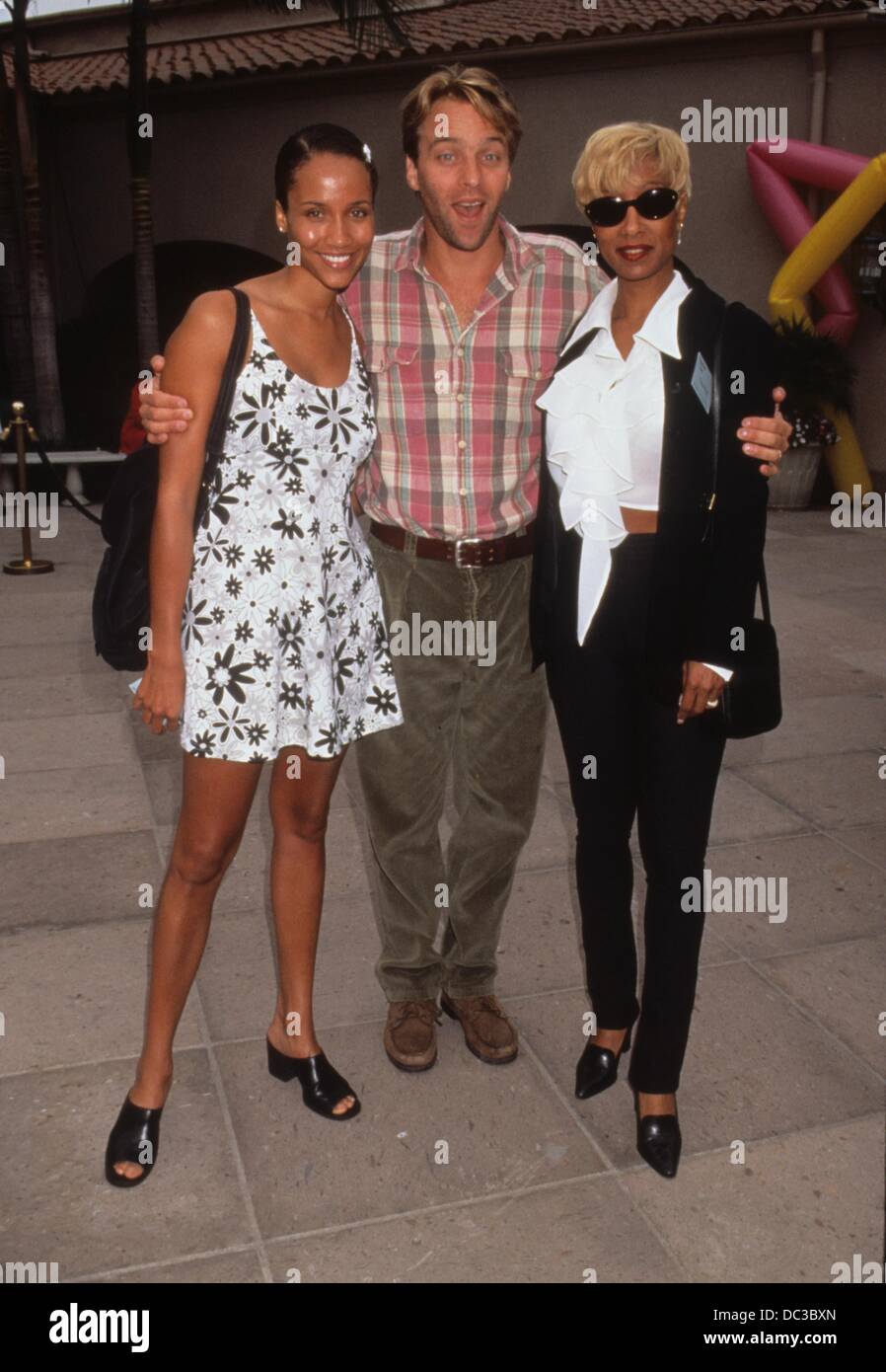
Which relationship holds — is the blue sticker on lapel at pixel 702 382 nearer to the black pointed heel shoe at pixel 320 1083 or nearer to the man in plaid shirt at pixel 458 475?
the man in plaid shirt at pixel 458 475

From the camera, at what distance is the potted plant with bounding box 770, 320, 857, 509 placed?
38.9 ft

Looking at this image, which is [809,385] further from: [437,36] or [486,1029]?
[486,1029]

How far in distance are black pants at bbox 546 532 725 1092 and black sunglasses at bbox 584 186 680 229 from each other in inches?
24.2

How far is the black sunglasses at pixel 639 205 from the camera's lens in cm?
244

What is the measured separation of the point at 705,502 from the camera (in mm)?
2469

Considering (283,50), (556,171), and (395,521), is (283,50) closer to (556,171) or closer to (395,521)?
(556,171)

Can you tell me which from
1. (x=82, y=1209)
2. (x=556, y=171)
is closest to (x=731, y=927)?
(x=82, y=1209)

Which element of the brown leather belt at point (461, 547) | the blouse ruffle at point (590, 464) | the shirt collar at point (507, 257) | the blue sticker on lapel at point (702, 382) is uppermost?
the shirt collar at point (507, 257)

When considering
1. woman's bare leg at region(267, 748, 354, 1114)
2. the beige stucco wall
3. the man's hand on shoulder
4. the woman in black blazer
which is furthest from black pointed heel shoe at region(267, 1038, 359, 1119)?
the beige stucco wall

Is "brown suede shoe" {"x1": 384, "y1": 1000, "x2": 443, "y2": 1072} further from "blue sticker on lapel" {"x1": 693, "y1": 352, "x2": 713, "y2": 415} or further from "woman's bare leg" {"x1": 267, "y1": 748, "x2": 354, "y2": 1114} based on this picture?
"blue sticker on lapel" {"x1": 693, "y1": 352, "x2": 713, "y2": 415}

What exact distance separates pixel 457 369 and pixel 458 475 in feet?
0.77

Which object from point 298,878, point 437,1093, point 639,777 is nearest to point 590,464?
point 639,777

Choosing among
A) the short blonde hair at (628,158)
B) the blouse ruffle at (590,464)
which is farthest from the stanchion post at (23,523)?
the short blonde hair at (628,158)
